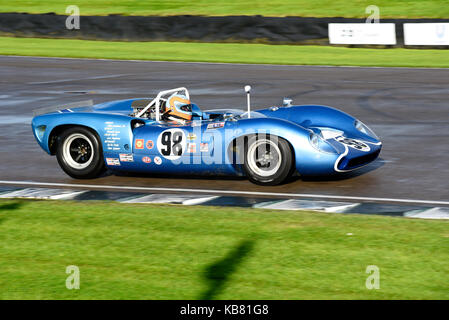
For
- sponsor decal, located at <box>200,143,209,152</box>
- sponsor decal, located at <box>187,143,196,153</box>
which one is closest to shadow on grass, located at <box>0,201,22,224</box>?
sponsor decal, located at <box>187,143,196,153</box>

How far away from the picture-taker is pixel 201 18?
28.5 m

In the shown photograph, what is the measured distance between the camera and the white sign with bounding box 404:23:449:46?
981 inches

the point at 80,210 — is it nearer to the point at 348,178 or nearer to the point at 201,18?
the point at 348,178

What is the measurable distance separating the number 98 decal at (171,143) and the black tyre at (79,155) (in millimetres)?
897

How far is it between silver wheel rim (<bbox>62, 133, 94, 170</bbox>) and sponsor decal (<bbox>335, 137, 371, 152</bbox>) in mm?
3200

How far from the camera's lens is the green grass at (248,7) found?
3212 centimetres

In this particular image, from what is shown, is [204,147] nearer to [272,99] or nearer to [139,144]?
[139,144]

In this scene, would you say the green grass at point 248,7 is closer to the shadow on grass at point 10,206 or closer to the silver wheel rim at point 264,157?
the silver wheel rim at point 264,157

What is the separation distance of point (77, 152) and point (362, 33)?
1822 centimetres

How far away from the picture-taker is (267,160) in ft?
30.5

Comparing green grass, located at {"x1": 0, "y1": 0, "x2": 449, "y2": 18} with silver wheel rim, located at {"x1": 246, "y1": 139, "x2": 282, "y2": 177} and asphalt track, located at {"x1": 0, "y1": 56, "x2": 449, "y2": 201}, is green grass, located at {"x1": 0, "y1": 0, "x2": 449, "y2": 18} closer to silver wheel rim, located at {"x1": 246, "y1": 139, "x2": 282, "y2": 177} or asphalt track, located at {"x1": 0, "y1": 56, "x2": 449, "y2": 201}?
asphalt track, located at {"x1": 0, "y1": 56, "x2": 449, "y2": 201}

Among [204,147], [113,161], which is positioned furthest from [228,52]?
[204,147]

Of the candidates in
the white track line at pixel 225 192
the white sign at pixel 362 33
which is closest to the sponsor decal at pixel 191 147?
the white track line at pixel 225 192

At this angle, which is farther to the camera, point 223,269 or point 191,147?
point 191,147
